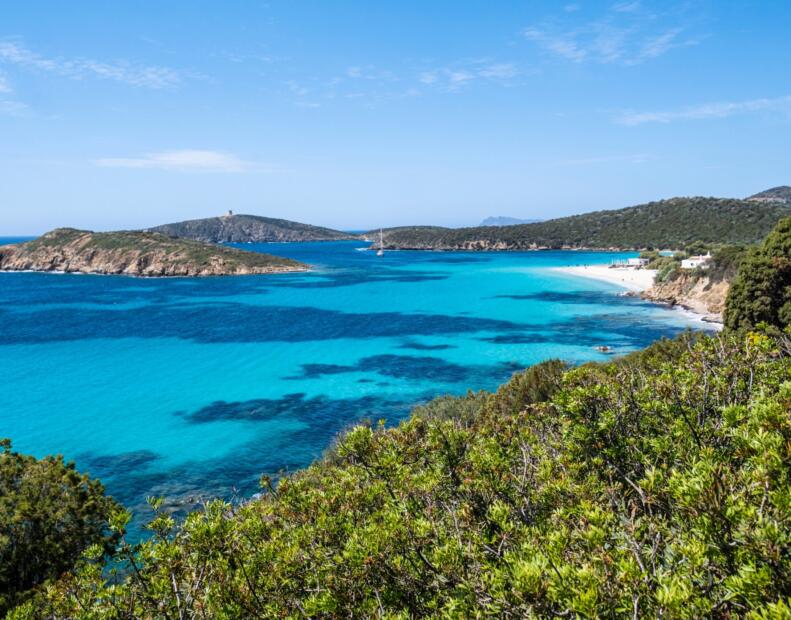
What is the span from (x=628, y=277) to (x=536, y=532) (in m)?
96.9

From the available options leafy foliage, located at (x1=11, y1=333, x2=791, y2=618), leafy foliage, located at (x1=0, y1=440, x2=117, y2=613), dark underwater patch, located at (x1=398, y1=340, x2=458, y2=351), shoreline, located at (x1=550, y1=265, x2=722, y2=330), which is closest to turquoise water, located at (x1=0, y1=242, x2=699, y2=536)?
dark underwater patch, located at (x1=398, y1=340, x2=458, y2=351)

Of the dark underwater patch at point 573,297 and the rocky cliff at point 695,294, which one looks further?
the dark underwater patch at point 573,297

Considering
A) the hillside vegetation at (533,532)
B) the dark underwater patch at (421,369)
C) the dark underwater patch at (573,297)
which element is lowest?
the dark underwater patch at (421,369)

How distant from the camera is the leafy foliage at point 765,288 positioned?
27062 mm

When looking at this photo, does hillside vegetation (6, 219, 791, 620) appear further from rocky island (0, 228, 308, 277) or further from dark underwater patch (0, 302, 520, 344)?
rocky island (0, 228, 308, 277)

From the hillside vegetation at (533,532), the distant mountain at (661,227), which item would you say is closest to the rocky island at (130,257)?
the distant mountain at (661,227)

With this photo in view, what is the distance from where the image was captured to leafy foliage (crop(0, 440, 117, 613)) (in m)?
11.6

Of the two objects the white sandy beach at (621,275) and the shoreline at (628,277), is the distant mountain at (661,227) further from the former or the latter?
the shoreline at (628,277)

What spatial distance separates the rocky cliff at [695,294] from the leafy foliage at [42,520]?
54.8 metres

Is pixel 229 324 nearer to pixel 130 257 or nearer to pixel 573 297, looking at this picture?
pixel 573 297

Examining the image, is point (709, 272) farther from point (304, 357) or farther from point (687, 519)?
point (687, 519)

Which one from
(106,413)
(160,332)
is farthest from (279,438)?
(160,332)

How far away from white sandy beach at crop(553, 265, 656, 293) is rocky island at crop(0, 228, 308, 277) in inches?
2558

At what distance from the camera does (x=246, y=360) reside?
43.9 metres
